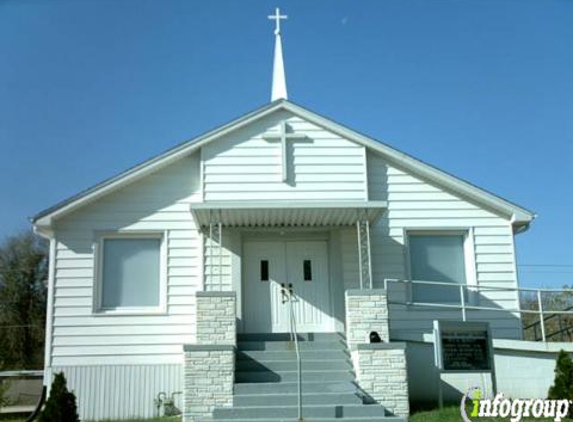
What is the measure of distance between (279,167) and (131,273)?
11.8ft

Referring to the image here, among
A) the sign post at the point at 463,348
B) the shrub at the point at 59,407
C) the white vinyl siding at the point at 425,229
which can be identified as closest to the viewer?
the shrub at the point at 59,407

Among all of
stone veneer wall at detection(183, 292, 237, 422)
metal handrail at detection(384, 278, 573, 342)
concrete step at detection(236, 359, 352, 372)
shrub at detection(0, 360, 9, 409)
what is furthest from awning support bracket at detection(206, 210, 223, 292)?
shrub at detection(0, 360, 9, 409)

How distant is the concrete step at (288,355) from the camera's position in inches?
467

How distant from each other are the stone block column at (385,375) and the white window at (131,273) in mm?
4273

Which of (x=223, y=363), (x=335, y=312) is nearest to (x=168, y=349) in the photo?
(x=223, y=363)

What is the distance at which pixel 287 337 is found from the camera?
13.1 m

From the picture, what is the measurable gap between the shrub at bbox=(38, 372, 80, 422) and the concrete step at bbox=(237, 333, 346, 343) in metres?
3.83

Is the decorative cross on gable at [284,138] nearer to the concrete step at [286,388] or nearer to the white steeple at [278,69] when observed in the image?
the white steeple at [278,69]

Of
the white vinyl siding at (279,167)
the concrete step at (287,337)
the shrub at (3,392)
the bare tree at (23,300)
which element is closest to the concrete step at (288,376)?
the concrete step at (287,337)

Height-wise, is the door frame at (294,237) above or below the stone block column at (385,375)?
above

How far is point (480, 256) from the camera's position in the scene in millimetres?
14047

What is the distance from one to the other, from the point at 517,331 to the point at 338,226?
4188 millimetres

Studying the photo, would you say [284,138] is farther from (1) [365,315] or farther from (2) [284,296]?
(1) [365,315]

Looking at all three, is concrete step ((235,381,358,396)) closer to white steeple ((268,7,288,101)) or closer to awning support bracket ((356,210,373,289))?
awning support bracket ((356,210,373,289))
